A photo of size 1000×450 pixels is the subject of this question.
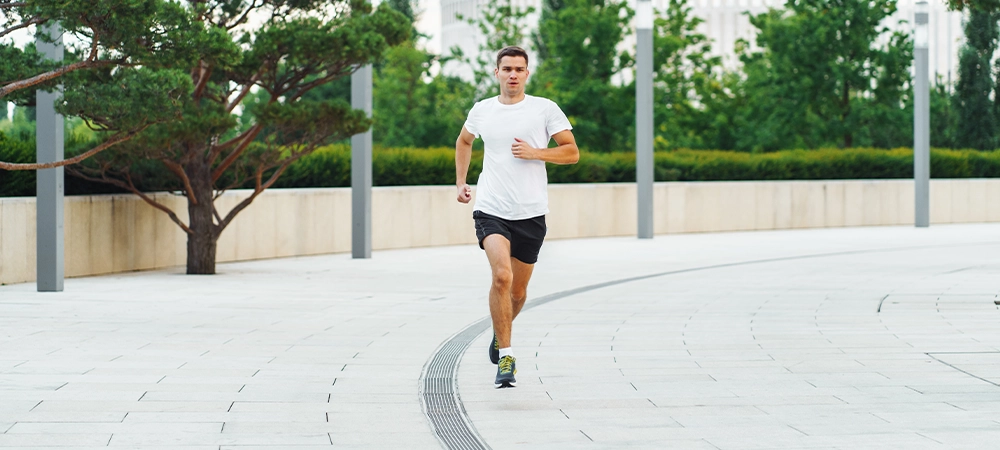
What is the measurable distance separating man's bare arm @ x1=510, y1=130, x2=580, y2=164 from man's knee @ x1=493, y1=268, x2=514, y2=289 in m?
0.62

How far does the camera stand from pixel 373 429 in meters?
5.95

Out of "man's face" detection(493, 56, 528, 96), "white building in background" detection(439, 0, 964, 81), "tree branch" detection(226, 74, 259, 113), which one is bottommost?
"man's face" detection(493, 56, 528, 96)

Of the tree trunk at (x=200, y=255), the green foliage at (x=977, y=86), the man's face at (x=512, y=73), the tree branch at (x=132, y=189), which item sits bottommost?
the tree trunk at (x=200, y=255)

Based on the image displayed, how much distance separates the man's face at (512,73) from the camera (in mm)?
7074

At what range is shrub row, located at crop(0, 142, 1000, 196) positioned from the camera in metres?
19.8

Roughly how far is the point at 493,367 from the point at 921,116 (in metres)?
20.9

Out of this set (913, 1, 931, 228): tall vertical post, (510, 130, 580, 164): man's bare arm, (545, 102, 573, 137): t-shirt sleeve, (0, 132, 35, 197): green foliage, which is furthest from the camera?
(913, 1, 931, 228): tall vertical post

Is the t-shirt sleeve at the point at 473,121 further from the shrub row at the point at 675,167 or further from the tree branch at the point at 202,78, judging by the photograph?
the shrub row at the point at 675,167

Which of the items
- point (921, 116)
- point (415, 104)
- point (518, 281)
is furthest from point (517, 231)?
point (415, 104)

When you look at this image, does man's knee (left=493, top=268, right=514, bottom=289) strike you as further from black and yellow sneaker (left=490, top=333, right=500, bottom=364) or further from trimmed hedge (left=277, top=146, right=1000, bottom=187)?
trimmed hedge (left=277, top=146, right=1000, bottom=187)

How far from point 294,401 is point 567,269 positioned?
9.77 metres

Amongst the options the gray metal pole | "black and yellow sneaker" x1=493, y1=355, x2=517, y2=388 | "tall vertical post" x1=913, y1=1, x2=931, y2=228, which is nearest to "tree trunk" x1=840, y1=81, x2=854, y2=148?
"tall vertical post" x1=913, y1=1, x2=931, y2=228

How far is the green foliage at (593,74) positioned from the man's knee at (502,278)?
30040 mm

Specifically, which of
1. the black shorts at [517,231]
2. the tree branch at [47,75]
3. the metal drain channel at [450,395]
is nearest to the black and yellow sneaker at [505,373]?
the metal drain channel at [450,395]
